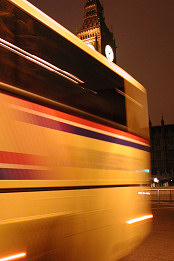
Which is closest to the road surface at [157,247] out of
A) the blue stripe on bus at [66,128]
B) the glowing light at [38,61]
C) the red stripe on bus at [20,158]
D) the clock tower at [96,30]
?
the blue stripe on bus at [66,128]

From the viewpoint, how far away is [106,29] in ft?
348

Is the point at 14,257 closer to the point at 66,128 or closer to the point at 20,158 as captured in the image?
the point at 20,158

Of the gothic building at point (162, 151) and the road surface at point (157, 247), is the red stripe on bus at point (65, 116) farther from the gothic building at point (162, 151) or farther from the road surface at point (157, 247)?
the gothic building at point (162, 151)

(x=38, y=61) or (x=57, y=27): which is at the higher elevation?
(x=57, y=27)

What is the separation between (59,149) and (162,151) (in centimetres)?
7879

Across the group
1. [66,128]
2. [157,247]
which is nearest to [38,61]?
[66,128]

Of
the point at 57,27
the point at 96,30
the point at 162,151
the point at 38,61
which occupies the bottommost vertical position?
the point at 38,61

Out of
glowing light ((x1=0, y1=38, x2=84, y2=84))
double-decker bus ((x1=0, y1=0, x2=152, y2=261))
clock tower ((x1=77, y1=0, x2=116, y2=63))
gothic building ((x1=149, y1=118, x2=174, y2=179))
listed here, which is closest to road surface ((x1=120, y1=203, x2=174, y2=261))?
double-decker bus ((x1=0, y1=0, x2=152, y2=261))

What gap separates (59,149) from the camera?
4.32 meters

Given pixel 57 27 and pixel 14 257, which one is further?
pixel 57 27

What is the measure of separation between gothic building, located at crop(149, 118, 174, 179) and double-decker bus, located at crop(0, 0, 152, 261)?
74655mm

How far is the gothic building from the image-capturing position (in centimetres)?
7969

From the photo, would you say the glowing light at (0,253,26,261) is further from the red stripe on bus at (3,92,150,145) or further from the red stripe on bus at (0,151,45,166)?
the red stripe on bus at (3,92,150,145)

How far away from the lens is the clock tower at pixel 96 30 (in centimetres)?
Result: 10081
